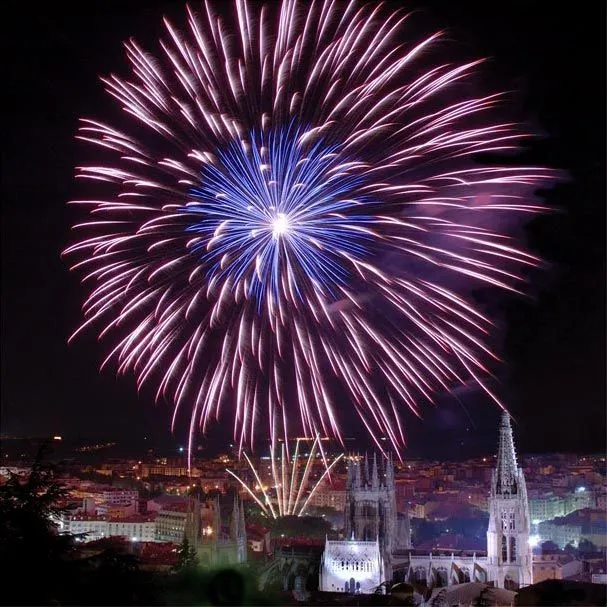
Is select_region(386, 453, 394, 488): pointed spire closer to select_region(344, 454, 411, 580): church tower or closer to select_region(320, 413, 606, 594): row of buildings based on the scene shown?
select_region(344, 454, 411, 580): church tower

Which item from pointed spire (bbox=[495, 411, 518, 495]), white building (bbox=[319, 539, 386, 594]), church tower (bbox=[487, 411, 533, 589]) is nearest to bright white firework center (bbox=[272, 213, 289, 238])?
church tower (bbox=[487, 411, 533, 589])

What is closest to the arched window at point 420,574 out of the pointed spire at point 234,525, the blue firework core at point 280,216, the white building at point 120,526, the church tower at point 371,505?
the church tower at point 371,505

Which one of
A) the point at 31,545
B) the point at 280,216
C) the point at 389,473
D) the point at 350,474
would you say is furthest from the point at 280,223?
the point at 389,473

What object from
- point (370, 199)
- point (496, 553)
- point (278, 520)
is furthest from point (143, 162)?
point (278, 520)

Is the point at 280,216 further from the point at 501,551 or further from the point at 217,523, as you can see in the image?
the point at 501,551

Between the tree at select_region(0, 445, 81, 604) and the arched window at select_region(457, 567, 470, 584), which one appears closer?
the tree at select_region(0, 445, 81, 604)

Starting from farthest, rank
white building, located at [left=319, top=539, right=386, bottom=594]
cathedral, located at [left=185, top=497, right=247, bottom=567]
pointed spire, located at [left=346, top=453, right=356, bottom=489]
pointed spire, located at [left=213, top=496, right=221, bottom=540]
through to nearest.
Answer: pointed spire, located at [left=346, top=453, right=356, bottom=489], white building, located at [left=319, top=539, right=386, bottom=594], pointed spire, located at [left=213, top=496, right=221, bottom=540], cathedral, located at [left=185, top=497, right=247, bottom=567]

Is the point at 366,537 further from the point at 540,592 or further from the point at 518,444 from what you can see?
the point at 540,592
